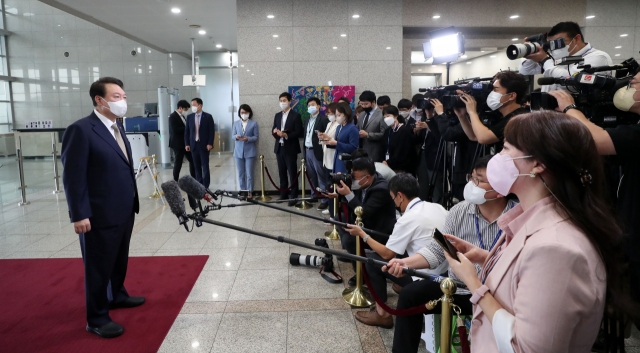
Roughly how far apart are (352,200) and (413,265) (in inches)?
50.8

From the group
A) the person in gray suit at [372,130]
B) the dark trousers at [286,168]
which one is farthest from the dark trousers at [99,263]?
the dark trousers at [286,168]

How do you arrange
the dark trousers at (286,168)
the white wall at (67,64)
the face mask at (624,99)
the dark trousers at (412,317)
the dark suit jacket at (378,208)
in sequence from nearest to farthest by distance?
the face mask at (624,99) → the dark trousers at (412,317) → the dark suit jacket at (378,208) → the dark trousers at (286,168) → the white wall at (67,64)

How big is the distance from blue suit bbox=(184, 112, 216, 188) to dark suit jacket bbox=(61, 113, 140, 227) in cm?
452

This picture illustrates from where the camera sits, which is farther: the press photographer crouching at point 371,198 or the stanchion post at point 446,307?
the press photographer crouching at point 371,198

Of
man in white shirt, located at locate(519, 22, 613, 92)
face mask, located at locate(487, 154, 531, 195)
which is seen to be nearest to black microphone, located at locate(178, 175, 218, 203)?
face mask, located at locate(487, 154, 531, 195)

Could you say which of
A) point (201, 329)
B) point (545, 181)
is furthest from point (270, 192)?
point (545, 181)

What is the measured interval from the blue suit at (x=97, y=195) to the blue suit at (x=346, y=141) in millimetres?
2895

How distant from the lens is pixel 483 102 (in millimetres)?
3109

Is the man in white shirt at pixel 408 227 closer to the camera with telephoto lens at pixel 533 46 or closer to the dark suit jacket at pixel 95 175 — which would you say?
the camera with telephoto lens at pixel 533 46

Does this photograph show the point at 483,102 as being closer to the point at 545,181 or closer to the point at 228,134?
the point at 545,181

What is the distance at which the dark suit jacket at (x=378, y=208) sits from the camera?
329cm

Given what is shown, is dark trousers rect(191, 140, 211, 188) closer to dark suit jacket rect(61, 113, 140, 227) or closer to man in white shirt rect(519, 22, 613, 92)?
dark suit jacket rect(61, 113, 140, 227)

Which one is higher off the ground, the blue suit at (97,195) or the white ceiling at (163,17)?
the white ceiling at (163,17)

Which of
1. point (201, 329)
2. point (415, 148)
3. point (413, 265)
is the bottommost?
point (201, 329)
